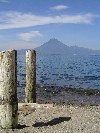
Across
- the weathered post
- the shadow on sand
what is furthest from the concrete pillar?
the weathered post

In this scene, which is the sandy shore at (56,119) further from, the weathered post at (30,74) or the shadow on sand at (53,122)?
the weathered post at (30,74)

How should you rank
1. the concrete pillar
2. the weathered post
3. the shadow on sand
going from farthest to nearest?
1. the weathered post
2. the shadow on sand
3. the concrete pillar

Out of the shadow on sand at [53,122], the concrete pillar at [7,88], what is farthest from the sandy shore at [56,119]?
the concrete pillar at [7,88]

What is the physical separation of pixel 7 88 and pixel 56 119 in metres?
2.98

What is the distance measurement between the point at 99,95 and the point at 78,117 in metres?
21.6

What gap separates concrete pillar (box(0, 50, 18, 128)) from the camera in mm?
12710

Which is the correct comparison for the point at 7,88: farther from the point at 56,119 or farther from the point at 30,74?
the point at 30,74

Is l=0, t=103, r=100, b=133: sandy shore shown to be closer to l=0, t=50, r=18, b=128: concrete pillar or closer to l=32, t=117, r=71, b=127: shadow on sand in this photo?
l=32, t=117, r=71, b=127: shadow on sand

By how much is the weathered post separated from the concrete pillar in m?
5.72

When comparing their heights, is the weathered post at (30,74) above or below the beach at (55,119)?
above

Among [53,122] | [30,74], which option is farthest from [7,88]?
[30,74]

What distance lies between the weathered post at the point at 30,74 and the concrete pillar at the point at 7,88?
5715 mm

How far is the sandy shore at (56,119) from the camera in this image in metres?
12.7

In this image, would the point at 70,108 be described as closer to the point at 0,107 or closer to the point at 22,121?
the point at 22,121
